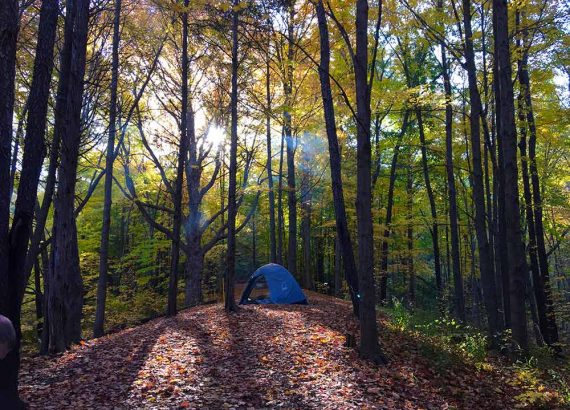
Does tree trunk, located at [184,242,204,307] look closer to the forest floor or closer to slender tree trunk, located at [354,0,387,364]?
the forest floor

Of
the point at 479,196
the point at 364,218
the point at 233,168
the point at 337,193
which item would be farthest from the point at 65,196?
the point at 479,196

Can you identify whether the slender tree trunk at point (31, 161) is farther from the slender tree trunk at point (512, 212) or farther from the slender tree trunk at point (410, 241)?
the slender tree trunk at point (410, 241)

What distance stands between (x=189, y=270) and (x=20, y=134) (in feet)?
25.3

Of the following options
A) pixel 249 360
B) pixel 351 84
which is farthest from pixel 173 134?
pixel 249 360

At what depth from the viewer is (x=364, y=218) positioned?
7023mm

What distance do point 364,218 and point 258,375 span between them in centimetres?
303

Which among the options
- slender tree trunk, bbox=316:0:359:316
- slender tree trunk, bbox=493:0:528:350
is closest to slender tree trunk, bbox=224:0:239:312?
slender tree trunk, bbox=316:0:359:316

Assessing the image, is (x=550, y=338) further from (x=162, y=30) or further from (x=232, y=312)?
(x=162, y=30)

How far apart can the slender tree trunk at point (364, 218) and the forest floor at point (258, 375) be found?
0.42m

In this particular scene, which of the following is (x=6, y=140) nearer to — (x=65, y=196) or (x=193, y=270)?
(x=65, y=196)

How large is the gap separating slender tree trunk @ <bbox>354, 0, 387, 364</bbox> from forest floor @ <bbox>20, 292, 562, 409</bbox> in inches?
16.5

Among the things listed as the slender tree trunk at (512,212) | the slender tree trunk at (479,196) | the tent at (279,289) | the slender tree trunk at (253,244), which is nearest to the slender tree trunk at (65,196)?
the tent at (279,289)

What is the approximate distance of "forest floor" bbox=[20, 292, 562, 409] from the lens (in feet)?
17.7

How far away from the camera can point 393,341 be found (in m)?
8.16
